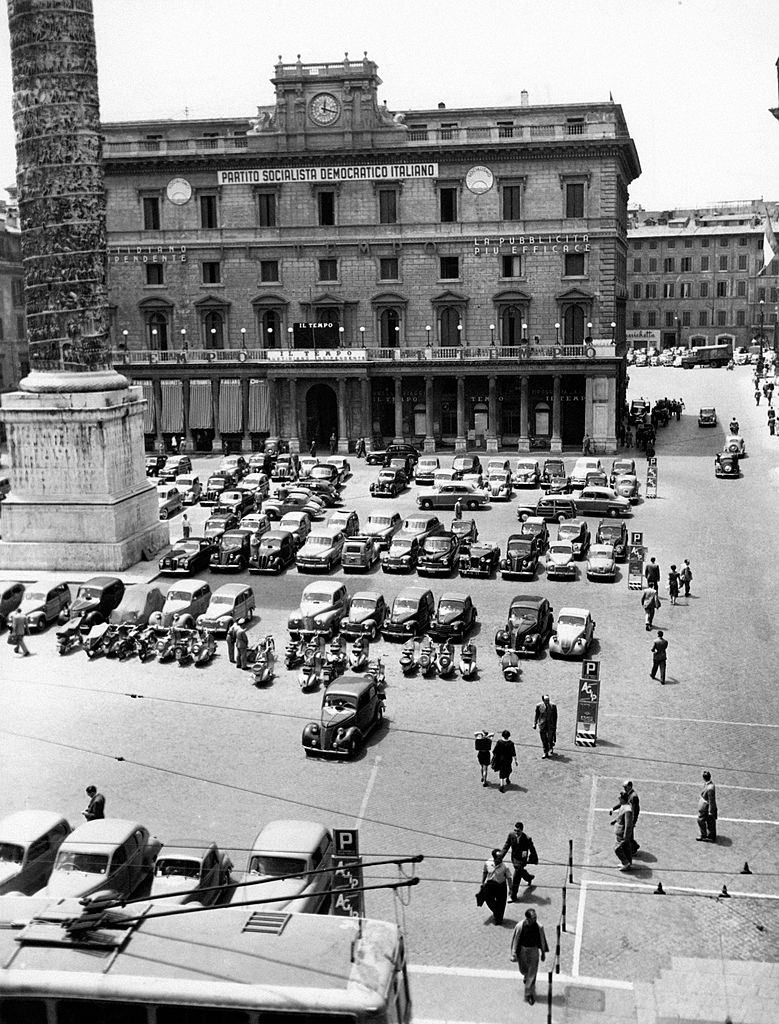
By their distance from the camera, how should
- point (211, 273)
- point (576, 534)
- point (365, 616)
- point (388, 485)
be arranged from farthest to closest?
point (211, 273) < point (388, 485) < point (576, 534) < point (365, 616)

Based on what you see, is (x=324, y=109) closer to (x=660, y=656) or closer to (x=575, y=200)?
(x=575, y=200)

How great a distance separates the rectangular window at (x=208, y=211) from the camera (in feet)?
263

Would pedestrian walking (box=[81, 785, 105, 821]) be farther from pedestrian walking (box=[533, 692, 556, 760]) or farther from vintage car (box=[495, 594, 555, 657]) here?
vintage car (box=[495, 594, 555, 657])

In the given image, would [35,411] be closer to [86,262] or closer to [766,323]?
[86,262]

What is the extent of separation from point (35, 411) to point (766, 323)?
459ft

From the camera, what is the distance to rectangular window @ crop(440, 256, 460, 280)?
78312 millimetres

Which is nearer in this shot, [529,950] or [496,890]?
[529,950]

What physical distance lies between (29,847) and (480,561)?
89.3 ft

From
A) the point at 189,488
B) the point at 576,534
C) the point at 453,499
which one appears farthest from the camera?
the point at 189,488

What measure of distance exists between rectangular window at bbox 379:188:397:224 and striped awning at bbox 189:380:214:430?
54.6 ft

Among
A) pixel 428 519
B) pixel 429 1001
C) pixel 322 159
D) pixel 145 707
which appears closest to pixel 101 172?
pixel 428 519

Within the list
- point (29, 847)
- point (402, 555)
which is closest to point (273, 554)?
point (402, 555)

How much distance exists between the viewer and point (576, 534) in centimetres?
4925

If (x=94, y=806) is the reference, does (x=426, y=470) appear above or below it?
above
